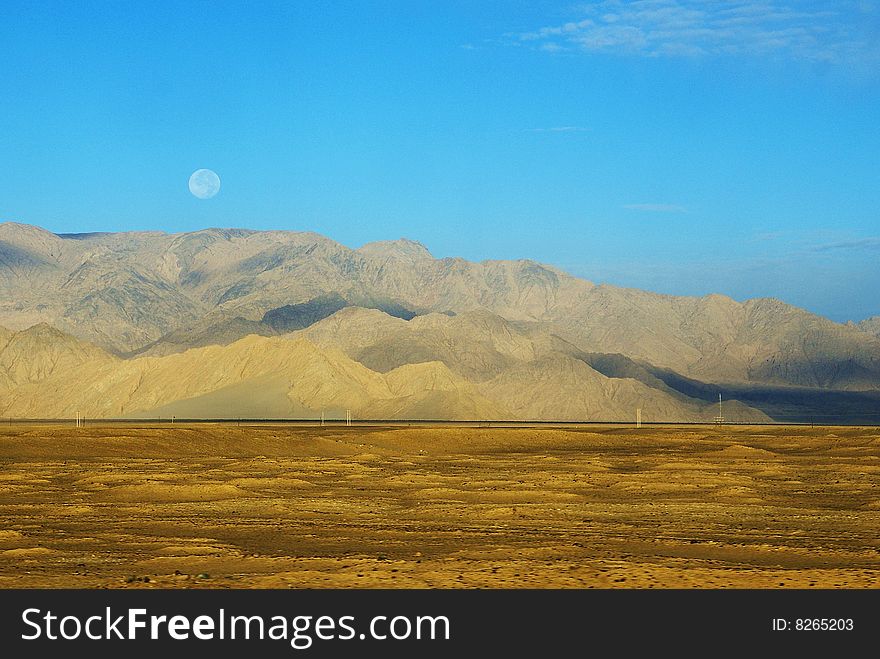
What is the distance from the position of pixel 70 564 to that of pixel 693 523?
13.3 m

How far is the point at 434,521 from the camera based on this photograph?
24250 mm

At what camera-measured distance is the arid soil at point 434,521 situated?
16.3 m

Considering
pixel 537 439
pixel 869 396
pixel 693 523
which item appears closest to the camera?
pixel 693 523

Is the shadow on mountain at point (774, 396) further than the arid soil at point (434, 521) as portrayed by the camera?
Yes

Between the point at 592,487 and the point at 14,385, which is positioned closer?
the point at 592,487

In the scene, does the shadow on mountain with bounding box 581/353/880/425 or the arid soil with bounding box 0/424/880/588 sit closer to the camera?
the arid soil with bounding box 0/424/880/588

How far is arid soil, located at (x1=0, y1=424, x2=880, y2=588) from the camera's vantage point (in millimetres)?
16312

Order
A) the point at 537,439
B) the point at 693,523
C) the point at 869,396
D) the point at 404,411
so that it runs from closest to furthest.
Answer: the point at 693,523 < the point at 537,439 < the point at 404,411 < the point at 869,396

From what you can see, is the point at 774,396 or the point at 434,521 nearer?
the point at 434,521

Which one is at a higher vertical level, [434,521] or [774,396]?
[774,396]

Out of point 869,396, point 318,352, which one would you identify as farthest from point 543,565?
point 869,396
